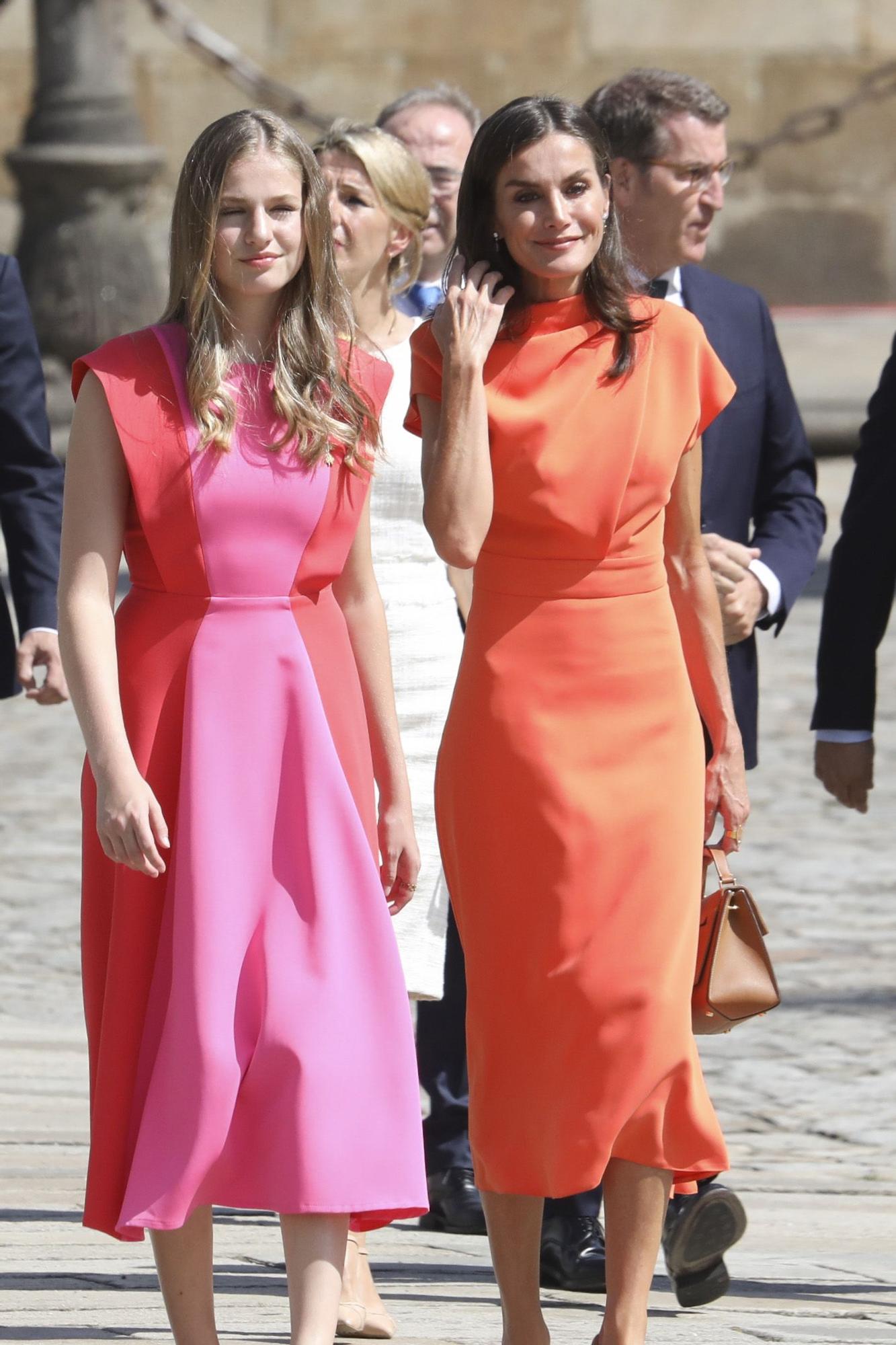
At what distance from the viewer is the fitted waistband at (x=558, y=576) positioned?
141 inches

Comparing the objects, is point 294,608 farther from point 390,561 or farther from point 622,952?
point 390,561

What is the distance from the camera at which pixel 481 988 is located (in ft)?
11.9

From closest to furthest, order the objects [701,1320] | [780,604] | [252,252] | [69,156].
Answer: [252,252], [701,1320], [780,604], [69,156]

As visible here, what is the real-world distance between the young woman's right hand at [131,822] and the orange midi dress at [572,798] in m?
0.53

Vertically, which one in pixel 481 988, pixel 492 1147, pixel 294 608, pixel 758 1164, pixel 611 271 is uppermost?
pixel 611 271

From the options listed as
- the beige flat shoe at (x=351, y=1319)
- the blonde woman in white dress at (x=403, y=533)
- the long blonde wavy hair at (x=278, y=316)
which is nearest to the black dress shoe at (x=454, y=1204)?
the blonde woman in white dress at (x=403, y=533)

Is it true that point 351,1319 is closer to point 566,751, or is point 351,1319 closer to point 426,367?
point 566,751

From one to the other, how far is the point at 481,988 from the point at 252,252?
1.08 meters

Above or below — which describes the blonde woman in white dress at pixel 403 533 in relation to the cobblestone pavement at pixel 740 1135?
above

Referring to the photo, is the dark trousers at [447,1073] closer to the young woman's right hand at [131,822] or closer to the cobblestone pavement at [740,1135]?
the cobblestone pavement at [740,1135]

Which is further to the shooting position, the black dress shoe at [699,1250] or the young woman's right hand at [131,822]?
the black dress shoe at [699,1250]

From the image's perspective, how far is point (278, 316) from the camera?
3486mm

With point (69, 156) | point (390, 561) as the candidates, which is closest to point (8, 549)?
point (390, 561)

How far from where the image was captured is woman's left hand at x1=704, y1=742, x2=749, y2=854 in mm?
3904
